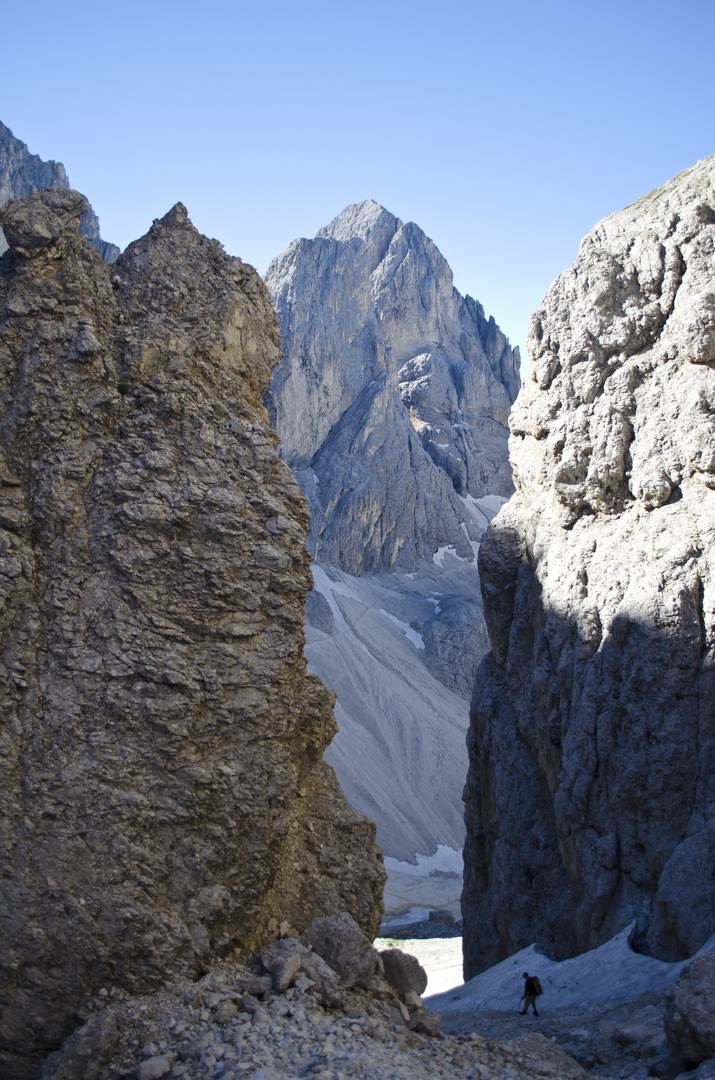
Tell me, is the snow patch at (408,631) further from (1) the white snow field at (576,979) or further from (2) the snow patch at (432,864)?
(1) the white snow field at (576,979)

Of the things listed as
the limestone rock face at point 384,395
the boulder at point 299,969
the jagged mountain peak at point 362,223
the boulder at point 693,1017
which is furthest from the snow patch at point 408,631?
the jagged mountain peak at point 362,223

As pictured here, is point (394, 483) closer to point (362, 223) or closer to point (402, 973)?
point (362, 223)

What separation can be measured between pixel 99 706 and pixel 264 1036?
449 cm

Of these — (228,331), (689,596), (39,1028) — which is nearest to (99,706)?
(39,1028)

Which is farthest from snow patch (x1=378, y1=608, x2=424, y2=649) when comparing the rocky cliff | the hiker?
the hiker

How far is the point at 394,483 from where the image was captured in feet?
322

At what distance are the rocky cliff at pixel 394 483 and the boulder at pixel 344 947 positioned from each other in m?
44.4

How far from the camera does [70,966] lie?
351 inches

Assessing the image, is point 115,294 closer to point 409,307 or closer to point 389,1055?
point 389,1055

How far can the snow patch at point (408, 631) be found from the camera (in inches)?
3228

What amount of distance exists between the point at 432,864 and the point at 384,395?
6573cm

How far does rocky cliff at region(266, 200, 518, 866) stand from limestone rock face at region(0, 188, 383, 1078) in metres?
45.0

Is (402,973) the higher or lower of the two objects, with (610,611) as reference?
lower

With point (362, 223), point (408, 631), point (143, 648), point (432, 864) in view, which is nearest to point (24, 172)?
point (362, 223)
